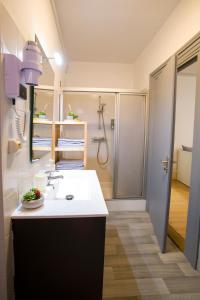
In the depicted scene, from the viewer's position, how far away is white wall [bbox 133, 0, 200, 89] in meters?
1.75

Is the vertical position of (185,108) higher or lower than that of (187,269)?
higher

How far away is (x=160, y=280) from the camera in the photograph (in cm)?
165

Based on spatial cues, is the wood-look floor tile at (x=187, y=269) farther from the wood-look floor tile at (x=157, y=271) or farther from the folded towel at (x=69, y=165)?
the folded towel at (x=69, y=165)

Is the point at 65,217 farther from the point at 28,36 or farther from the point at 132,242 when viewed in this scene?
the point at 132,242

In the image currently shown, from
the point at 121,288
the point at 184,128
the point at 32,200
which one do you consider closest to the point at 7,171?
the point at 32,200

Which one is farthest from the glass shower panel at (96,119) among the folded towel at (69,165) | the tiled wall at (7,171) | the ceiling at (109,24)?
the tiled wall at (7,171)

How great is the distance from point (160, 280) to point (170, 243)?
65 centimetres

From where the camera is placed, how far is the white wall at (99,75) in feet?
12.3

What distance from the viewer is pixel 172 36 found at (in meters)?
2.15

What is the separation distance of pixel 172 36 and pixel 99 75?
1860 millimetres

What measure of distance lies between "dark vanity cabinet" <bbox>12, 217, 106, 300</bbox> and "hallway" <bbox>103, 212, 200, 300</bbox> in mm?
488

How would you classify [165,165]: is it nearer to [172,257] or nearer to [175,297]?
[172,257]

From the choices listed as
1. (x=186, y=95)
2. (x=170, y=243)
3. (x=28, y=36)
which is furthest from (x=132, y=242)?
(x=186, y=95)

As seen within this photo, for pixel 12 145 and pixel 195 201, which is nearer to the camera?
pixel 12 145
